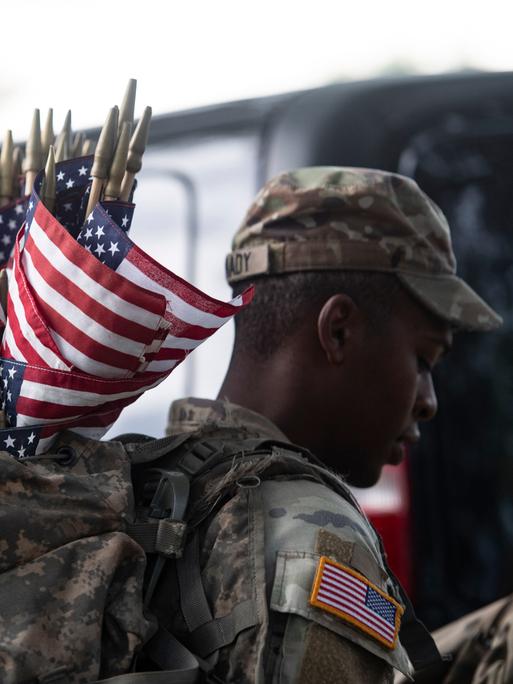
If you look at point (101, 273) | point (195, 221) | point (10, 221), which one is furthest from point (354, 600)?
point (195, 221)

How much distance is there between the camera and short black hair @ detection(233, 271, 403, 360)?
2.29 m

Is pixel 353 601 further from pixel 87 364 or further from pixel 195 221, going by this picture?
pixel 195 221

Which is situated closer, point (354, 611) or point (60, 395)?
point (354, 611)

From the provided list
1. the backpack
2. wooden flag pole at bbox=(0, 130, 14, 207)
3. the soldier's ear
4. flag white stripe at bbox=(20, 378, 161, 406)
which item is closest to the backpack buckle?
the backpack

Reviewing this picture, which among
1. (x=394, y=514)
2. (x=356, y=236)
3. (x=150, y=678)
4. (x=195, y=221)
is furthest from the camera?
(x=195, y=221)

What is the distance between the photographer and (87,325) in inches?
68.4

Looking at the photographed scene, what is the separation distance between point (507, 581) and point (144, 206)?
157cm

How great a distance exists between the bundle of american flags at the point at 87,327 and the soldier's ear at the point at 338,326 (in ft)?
1.52

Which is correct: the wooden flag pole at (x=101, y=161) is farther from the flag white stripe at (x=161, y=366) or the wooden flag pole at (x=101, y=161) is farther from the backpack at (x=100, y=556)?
the backpack at (x=100, y=556)

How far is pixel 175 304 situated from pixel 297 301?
57 cm

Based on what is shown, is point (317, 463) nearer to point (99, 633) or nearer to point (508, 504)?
point (99, 633)

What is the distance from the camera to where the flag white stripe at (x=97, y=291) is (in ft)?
5.65

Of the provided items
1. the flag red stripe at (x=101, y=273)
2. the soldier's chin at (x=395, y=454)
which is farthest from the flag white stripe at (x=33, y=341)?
the soldier's chin at (x=395, y=454)

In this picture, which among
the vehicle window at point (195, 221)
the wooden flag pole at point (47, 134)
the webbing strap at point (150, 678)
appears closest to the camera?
the webbing strap at point (150, 678)
